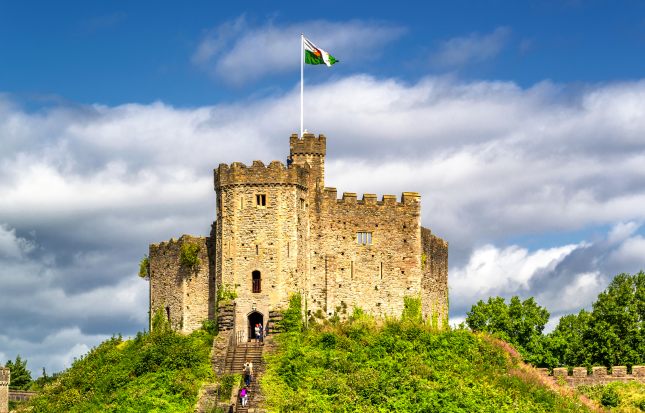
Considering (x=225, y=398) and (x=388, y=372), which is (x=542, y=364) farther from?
(x=225, y=398)

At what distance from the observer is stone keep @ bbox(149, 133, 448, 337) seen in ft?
252

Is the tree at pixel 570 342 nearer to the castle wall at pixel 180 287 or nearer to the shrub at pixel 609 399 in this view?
the shrub at pixel 609 399

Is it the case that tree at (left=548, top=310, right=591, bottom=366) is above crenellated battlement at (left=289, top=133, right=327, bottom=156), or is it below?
below

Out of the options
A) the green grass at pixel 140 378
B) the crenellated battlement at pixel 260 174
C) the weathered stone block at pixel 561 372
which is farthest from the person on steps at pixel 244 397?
the weathered stone block at pixel 561 372

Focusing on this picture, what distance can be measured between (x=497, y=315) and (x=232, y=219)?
2272 cm

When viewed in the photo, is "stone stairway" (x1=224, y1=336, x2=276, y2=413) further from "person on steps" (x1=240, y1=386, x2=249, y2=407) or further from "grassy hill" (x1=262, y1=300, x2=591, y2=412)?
"grassy hill" (x1=262, y1=300, x2=591, y2=412)

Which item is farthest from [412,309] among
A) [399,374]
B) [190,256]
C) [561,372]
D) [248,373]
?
[248,373]

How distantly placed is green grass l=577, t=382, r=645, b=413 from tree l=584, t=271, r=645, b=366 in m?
9.89

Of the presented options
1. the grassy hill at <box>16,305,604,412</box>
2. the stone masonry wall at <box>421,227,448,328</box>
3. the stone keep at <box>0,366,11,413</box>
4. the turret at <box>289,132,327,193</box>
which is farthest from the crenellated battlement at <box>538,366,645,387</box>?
the stone keep at <box>0,366,11,413</box>

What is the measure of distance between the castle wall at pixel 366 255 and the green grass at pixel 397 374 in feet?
8.51

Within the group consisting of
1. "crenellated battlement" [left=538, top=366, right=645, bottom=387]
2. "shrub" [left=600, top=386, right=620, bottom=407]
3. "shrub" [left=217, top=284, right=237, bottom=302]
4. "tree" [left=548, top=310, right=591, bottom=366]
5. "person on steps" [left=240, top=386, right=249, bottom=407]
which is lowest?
"shrub" [left=600, top=386, right=620, bottom=407]

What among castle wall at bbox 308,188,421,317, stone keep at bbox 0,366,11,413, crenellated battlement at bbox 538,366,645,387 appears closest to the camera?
crenellated battlement at bbox 538,366,645,387

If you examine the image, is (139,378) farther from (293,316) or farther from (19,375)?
(19,375)

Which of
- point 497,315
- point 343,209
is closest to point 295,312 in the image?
point 343,209
